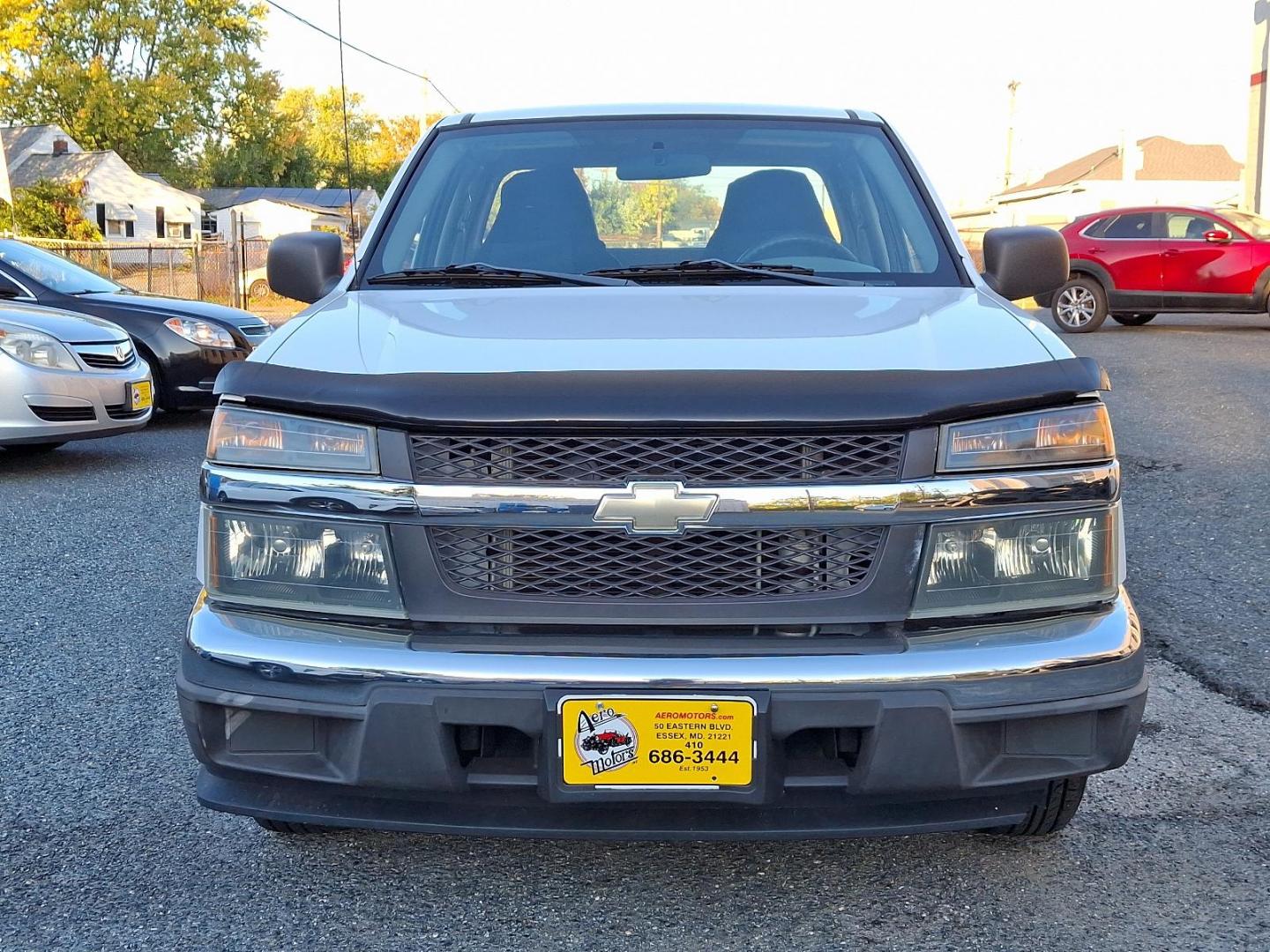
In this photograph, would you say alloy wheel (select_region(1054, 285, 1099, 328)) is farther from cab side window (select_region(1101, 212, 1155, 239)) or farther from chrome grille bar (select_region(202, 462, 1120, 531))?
Answer: chrome grille bar (select_region(202, 462, 1120, 531))

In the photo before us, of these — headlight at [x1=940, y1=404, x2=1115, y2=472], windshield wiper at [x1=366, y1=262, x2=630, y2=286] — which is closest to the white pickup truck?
headlight at [x1=940, y1=404, x2=1115, y2=472]

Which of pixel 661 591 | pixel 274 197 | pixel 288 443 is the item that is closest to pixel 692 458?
pixel 661 591

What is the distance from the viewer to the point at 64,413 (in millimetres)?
7711

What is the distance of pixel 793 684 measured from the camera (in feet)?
7.30

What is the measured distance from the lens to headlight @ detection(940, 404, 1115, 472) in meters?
2.33

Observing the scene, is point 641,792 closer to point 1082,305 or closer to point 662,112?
point 662,112

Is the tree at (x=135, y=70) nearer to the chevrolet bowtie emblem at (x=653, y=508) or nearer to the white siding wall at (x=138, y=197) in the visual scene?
the white siding wall at (x=138, y=197)

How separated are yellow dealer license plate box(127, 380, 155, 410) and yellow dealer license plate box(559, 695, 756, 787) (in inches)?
261

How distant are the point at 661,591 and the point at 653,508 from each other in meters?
0.16

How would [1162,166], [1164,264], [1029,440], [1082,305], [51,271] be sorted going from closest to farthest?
[1029,440] → [51,271] → [1164,264] → [1082,305] → [1162,166]

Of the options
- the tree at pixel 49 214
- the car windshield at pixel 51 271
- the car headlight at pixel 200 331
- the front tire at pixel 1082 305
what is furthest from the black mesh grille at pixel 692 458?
the tree at pixel 49 214

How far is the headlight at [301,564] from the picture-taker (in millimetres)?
2354

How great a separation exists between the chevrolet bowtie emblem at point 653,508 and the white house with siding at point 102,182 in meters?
59.1

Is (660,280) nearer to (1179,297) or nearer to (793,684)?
(793,684)
